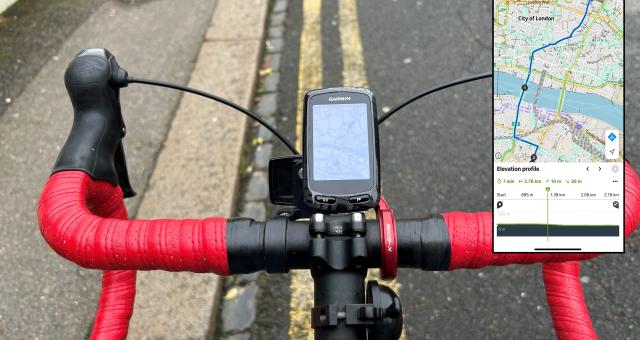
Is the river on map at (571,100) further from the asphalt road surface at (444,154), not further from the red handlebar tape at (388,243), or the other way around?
the asphalt road surface at (444,154)

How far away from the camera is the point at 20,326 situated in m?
2.96

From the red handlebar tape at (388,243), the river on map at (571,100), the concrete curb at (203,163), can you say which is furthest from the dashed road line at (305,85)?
the river on map at (571,100)

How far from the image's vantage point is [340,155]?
3.89 ft

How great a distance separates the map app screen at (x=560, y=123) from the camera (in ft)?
3.25

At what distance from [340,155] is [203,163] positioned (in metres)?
2.70

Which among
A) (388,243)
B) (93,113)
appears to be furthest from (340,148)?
(93,113)

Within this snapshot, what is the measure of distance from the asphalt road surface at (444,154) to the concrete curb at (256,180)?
0.24 feet

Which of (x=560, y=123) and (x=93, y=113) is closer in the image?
(x=560, y=123)

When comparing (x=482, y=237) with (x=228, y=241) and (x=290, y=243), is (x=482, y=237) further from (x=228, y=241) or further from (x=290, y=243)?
(x=228, y=241)

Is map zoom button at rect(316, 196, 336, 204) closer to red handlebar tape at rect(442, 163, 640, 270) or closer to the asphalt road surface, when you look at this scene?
red handlebar tape at rect(442, 163, 640, 270)

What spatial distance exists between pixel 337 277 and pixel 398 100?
3.36 metres

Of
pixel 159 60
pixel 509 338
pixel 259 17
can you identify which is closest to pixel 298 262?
pixel 509 338

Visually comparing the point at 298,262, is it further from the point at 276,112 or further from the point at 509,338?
the point at 276,112

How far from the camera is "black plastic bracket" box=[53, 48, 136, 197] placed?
1.31 metres
